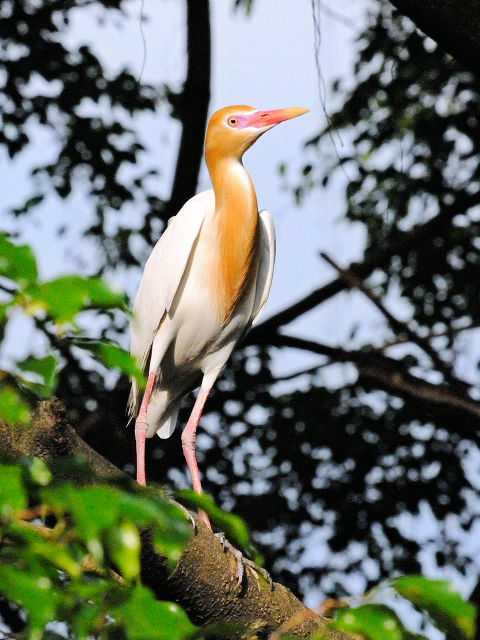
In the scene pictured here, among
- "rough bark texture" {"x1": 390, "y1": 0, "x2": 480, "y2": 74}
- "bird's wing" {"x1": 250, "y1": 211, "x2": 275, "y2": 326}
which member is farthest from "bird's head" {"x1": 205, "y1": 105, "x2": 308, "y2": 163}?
"rough bark texture" {"x1": 390, "y1": 0, "x2": 480, "y2": 74}

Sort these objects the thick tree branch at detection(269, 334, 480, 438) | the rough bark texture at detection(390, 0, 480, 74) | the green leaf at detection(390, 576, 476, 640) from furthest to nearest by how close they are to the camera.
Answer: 1. the thick tree branch at detection(269, 334, 480, 438)
2. the rough bark texture at detection(390, 0, 480, 74)
3. the green leaf at detection(390, 576, 476, 640)

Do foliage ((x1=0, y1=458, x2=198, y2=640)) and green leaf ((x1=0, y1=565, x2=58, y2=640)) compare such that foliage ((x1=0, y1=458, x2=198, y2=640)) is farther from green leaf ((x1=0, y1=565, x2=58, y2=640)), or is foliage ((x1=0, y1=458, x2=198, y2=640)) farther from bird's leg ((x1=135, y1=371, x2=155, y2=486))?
→ bird's leg ((x1=135, y1=371, x2=155, y2=486))

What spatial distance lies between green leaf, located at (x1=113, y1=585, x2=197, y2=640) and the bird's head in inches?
101

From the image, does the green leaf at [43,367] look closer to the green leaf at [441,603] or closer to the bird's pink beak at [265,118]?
the green leaf at [441,603]

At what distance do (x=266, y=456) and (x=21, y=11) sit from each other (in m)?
2.76

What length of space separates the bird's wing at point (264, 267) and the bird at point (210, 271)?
0.06m

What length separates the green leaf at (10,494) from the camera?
2.63 ft

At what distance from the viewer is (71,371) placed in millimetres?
5027

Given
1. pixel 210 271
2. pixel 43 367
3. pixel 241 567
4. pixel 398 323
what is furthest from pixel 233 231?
pixel 43 367

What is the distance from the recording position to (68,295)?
82 centimetres

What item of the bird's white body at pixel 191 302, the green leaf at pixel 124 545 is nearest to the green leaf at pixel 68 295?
the green leaf at pixel 124 545

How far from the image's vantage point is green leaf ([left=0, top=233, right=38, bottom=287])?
0.82 m

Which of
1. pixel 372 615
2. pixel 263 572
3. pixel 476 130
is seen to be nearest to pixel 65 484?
pixel 372 615

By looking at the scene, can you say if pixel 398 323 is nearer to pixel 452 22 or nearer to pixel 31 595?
pixel 452 22
